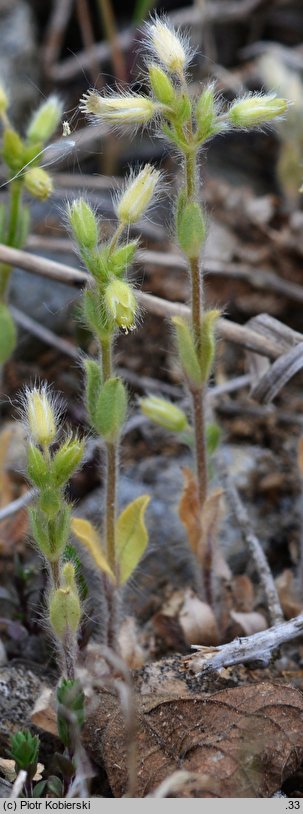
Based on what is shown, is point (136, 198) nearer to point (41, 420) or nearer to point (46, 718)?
point (41, 420)

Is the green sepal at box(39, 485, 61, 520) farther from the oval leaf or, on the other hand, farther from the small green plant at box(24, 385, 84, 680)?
the oval leaf

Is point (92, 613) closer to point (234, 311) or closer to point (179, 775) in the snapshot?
point (179, 775)

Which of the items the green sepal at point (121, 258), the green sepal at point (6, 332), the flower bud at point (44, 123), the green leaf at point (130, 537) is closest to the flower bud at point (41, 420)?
the green sepal at point (121, 258)

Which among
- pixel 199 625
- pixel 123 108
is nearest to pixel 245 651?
pixel 199 625

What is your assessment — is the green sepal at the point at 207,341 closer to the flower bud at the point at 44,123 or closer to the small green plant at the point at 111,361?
the small green plant at the point at 111,361

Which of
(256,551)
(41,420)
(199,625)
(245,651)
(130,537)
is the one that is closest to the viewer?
(41,420)

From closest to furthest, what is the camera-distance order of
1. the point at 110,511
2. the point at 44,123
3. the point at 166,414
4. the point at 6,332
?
the point at 110,511
the point at 166,414
the point at 44,123
the point at 6,332
